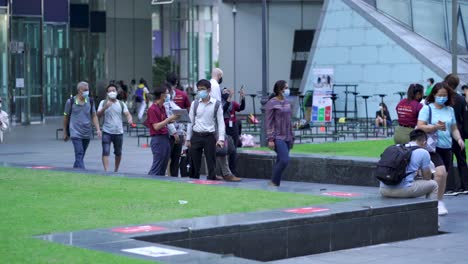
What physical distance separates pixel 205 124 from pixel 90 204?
495 cm

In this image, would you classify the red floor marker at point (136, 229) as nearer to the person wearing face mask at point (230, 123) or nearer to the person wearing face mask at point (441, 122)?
the person wearing face mask at point (441, 122)

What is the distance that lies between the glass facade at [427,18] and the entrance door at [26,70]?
14.5 m

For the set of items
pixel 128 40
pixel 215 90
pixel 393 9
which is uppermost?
pixel 393 9

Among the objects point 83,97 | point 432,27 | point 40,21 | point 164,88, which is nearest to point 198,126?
point 164,88

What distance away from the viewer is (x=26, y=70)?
45.1 metres

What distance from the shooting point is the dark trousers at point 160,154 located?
1812 cm

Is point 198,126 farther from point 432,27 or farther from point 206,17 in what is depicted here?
point 206,17

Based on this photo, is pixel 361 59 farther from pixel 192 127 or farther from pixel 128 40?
pixel 192 127

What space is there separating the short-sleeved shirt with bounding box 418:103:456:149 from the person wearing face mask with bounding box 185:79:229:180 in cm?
365

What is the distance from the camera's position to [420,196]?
44.7ft

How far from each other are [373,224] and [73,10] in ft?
138

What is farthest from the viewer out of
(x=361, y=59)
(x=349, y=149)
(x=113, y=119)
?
(x=361, y=59)

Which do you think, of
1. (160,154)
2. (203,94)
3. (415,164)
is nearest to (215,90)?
(203,94)

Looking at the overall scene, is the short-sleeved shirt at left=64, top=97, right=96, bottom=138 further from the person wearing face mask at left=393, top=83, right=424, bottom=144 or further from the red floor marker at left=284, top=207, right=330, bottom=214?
the red floor marker at left=284, top=207, right=330, bottom=214
